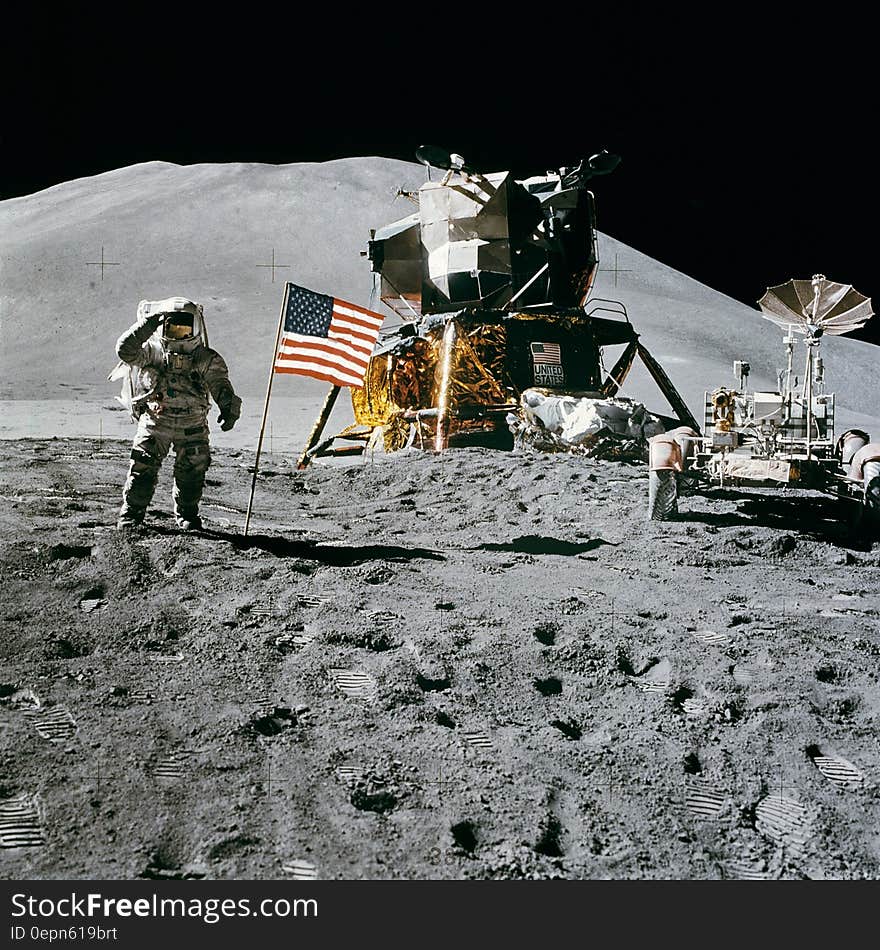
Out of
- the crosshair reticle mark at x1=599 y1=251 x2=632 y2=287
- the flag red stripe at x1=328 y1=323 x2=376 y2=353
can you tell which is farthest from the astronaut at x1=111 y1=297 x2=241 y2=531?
the crosshair reticle mark at x1=599 y1=251 x2=632 y2=287

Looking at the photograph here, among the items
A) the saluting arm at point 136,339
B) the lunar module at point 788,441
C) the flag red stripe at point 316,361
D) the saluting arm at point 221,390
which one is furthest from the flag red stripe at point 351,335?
the lunar module at point 788,441

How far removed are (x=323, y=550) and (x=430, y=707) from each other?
185 cm

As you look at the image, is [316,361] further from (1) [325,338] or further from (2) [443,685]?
(2) [443,685]

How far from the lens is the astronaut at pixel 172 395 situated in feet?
13.0

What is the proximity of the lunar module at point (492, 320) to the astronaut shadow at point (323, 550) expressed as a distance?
3376mm

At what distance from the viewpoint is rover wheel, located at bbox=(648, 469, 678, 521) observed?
4863mm

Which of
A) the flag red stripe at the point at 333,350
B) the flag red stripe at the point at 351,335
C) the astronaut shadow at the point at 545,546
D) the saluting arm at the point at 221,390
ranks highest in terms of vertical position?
the flag red stripe at the point at 351,335

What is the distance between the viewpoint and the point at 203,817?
1881 millimetres

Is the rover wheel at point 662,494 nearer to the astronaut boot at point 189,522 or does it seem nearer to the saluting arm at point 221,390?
the saluting arm at point 221,390

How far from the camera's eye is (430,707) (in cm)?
244

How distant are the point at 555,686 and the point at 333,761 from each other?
833mm

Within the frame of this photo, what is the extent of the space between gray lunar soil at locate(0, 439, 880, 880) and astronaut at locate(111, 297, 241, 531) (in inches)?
10.9
